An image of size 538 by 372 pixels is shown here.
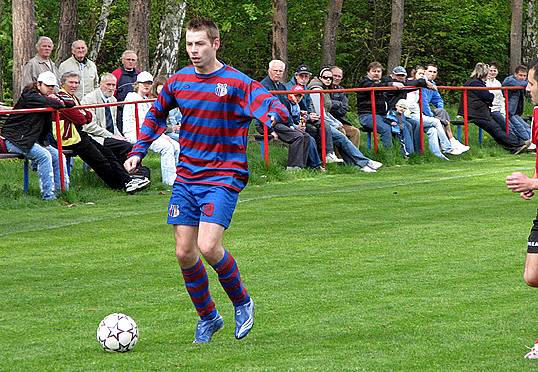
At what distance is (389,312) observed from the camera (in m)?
8.77

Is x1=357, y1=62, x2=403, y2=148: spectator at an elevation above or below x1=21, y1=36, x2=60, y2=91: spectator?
below

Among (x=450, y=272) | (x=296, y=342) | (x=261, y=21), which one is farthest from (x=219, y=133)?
(x=261, y=21)

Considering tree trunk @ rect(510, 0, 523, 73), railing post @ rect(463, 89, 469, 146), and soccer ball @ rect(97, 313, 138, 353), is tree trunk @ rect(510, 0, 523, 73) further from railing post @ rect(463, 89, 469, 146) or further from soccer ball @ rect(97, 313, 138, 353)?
soccer ball @ rect(97, 313, 138, 353)

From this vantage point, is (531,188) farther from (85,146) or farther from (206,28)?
(85,146)

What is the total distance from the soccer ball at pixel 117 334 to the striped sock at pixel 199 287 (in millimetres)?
497

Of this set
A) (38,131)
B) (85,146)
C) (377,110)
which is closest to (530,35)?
(377,110)

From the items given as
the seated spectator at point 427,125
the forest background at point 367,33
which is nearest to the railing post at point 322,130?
the seated spectator at point 427,125

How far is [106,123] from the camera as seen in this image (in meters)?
17.9

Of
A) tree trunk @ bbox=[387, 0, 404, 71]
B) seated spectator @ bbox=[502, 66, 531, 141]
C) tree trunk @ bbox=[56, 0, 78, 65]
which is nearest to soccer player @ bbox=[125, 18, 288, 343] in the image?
seated spectator @ bbox=[502, 66, 531, 141]

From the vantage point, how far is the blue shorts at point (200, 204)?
775 centimetres

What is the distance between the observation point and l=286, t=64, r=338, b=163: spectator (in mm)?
19922

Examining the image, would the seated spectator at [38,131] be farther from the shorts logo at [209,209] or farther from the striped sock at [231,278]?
the shorts logo at [209,209]

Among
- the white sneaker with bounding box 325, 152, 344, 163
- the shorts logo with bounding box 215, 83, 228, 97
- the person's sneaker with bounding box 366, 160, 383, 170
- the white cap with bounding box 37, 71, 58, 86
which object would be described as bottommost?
the person's sneaker with bounding box 366, 160, 383, 170

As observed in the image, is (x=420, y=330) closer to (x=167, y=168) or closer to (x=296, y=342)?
(x=296, y=342)
